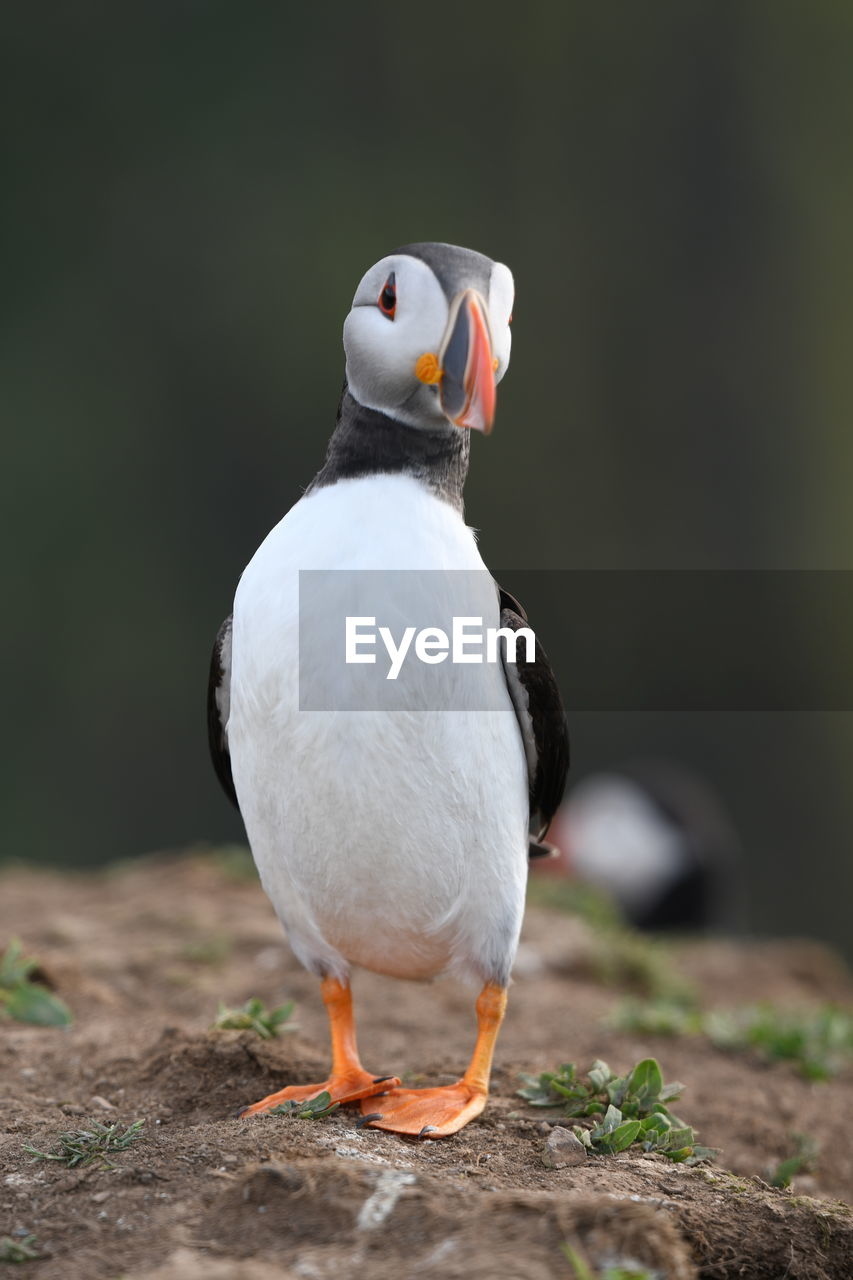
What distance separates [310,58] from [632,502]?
5.52m

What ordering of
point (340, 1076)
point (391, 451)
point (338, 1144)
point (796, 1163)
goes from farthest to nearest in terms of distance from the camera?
point (796, 1163), point (340, 1076), point (391, 451), point (338, 1144)

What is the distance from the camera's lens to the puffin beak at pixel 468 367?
296cm

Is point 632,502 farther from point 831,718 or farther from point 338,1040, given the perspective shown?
point 338,1040

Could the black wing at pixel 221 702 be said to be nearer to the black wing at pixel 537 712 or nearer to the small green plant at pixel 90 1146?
the black wing at pixel 537 712

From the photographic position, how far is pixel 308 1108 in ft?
10.7

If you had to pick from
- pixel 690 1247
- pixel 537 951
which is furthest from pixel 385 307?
pixel 537 951

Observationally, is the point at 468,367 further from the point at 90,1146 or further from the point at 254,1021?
the point at 254,1021

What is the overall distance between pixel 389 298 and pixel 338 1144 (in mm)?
1863

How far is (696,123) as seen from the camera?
47.3 feet

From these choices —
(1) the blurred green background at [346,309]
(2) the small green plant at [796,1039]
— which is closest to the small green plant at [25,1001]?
(2) the small green plant at [796,1039]

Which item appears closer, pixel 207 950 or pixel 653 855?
pixel 207 950

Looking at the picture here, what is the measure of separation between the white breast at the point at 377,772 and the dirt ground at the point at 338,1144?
50 centimetres

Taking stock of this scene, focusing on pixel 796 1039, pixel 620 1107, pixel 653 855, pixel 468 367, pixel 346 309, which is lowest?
pixel 653 855

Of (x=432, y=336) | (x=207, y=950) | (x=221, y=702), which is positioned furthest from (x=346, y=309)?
(x=432, y=336)
